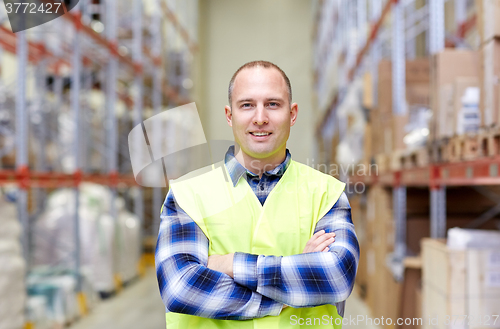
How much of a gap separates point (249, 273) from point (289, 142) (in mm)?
364

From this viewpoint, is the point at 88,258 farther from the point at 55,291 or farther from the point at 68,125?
the point at 68,125

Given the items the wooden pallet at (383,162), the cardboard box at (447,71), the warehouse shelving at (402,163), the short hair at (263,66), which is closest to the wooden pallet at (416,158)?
the warehouse shelving at (402,163)

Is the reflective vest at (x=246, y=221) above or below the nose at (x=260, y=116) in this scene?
below

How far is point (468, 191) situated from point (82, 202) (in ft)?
15.4

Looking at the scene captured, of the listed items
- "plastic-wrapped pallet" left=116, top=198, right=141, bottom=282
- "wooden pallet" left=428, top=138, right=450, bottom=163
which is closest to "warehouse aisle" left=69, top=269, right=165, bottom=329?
"plastic-wrapped pallet" left=116, top=198, right=141, bottom=282

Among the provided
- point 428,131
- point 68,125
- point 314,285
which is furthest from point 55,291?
point 314,285

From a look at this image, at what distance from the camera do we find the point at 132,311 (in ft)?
18.5

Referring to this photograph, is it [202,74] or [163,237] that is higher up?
[202,74]

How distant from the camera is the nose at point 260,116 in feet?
3.54

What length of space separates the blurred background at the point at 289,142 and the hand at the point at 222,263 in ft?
1.07

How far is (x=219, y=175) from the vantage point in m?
1.20

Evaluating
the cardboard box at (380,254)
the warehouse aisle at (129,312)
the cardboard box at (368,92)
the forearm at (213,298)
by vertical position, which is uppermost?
the cardboard box at (368,92)

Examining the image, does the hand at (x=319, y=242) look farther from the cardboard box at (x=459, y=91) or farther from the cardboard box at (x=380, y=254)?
the cardboard box at (x=380, y=254)

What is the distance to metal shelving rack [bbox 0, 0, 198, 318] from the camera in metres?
4.50
